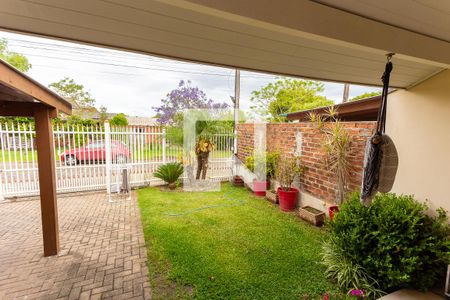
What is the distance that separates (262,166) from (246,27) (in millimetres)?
4786

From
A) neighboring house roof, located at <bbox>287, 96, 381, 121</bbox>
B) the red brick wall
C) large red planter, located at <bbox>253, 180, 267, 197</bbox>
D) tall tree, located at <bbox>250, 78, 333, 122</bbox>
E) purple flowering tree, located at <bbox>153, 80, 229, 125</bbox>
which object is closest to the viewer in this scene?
neighboring house roof, located at <bbox>287, 96, 381, 121</bbox>

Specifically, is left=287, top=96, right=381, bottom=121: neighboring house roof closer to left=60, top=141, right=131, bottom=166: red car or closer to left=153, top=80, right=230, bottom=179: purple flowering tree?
left=153, top=80, right=230, bottom=179: purple flowering tree

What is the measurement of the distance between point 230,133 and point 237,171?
1.45m

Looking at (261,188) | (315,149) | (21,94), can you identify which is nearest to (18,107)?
(21,94)

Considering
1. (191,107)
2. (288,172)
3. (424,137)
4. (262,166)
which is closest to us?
(424,137)

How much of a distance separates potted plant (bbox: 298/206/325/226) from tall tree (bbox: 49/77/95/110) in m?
19.4

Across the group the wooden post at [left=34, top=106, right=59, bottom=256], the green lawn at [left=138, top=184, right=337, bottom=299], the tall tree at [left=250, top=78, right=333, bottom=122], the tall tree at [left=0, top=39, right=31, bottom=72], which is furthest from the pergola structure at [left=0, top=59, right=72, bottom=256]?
the tall tree at [left=0, top=39, right=31, bottom=72]

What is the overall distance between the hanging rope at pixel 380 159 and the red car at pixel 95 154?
6.22 metres

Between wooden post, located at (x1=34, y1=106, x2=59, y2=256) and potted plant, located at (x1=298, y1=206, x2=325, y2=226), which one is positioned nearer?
wooden post, located at (x1=34, y1=106, x2=59, y2=256)

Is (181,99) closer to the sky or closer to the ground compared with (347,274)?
closer to the sky

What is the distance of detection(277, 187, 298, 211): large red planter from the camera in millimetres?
4738

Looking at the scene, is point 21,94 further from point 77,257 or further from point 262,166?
point 262,166

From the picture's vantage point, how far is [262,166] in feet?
19.7

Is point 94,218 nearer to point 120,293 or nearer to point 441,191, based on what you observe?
point 120,293
